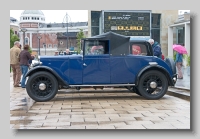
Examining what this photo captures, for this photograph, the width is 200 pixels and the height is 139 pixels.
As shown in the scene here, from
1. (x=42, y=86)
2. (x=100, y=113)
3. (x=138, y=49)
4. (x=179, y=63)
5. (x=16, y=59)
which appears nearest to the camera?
(x=100, y=113)

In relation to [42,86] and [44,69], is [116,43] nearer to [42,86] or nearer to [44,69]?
[44,69]

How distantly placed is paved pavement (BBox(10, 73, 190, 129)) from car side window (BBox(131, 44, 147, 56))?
1.20 metres

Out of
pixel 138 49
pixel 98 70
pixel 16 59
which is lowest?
pixel 98 70

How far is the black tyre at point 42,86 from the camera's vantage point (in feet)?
26.0

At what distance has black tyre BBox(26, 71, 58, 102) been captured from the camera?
7.93 m

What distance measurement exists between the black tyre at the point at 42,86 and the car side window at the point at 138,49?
220 centimetres

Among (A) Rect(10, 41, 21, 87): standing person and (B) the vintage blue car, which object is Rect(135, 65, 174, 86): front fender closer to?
(B) the vintage blue car

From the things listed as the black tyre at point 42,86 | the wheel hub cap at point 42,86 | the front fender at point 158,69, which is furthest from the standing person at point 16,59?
the front fender at point 158,69

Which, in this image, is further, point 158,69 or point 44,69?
point 158,69

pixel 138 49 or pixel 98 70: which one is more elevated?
pixel 138 49

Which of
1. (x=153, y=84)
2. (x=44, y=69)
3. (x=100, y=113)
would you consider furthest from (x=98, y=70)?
(x=100, y=113)

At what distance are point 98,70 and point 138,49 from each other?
139cm

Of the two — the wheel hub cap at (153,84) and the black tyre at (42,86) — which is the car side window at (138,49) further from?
the black tyre at (42,86)

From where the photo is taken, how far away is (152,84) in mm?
8195
